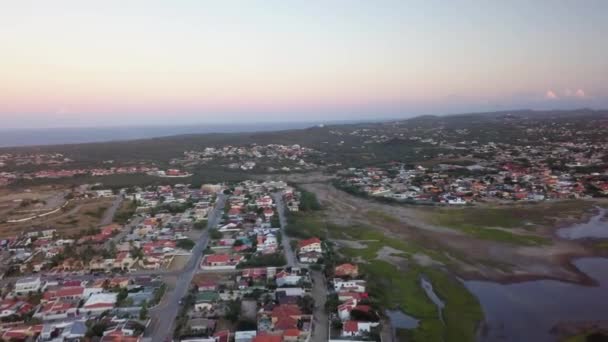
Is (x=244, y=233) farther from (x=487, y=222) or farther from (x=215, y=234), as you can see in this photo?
(x=487, y=222)

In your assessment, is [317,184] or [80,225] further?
[317,184]

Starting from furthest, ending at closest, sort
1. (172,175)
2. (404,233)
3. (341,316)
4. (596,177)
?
(172,175) < (596,177) < (404,233) < (341,316)

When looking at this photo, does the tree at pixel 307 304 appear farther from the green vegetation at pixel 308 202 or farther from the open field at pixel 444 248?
the green vegetation at pixel 308 202

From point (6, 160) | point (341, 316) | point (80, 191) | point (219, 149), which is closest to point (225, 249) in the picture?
point (341, 316)

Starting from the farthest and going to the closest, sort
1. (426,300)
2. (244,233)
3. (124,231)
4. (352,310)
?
(124,231)
(244,233)
(426,300)
(352,310)

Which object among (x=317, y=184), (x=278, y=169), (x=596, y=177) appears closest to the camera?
(x=596, y=177)

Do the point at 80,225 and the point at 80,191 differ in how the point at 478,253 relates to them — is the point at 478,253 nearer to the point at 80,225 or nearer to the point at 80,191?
the point at 80,225

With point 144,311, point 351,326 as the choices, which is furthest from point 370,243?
point 144,311
